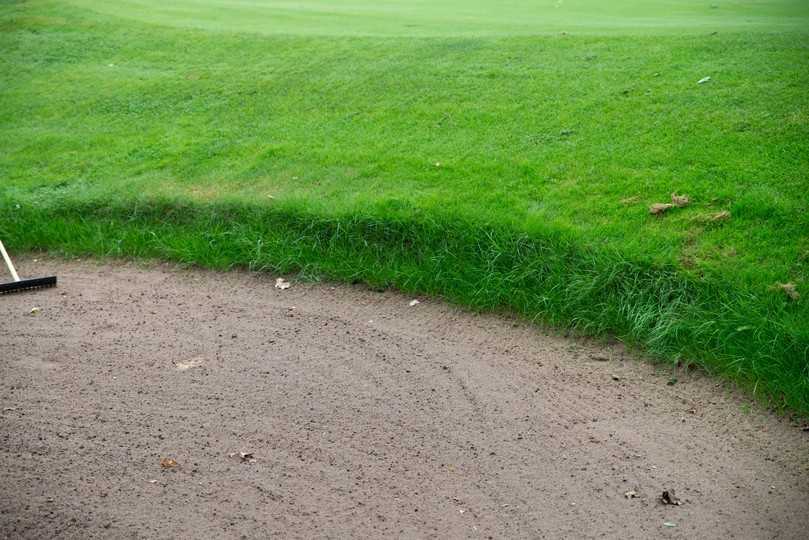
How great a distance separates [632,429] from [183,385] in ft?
8.42

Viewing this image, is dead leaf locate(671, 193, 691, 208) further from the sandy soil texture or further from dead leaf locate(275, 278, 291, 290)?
dead leaf locate(275, 278, 291, 290)

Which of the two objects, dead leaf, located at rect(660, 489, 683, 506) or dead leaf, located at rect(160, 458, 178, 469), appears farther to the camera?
dead leaf, located at rect(160, 458, 178, 469)

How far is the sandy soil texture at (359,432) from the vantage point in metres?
4.03

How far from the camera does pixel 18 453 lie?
4547mm

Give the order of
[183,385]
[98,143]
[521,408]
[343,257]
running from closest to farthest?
1. [521,408]
2. [183,385]
3. [343,257]
4. [98,143]

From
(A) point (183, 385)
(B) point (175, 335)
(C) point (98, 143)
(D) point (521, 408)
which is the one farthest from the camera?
(C) point (98, 143)

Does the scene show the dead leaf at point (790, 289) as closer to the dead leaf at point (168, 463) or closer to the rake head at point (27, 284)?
the dead leaf at point (168, 463)

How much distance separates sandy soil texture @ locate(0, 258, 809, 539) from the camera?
13.2ft

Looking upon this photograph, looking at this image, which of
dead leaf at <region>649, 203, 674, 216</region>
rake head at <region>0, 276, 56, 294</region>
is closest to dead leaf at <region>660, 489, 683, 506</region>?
dead leaf at <region>649, 203, 674, 216</region>

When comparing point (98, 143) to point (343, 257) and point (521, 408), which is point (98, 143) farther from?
point (521, 408)

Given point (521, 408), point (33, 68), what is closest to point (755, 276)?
point (521, 408)

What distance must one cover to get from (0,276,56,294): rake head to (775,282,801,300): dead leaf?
5.06 m

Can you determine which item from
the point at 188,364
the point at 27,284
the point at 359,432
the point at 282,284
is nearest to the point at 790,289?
the point at 359,432

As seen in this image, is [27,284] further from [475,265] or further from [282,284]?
[475,265]
